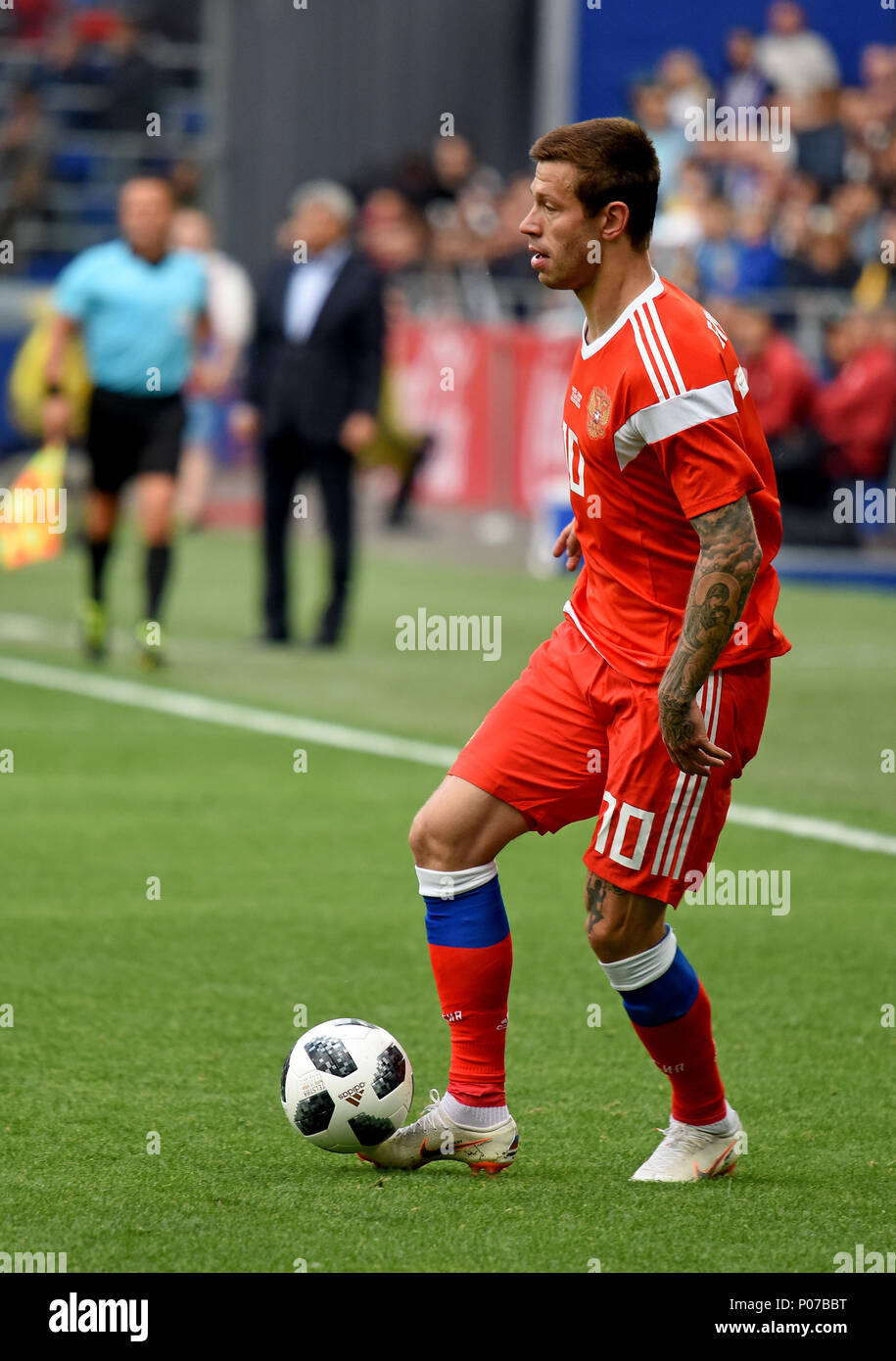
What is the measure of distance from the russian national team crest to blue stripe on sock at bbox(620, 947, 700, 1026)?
1057mm

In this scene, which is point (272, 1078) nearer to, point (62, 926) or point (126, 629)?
point (62, 926)

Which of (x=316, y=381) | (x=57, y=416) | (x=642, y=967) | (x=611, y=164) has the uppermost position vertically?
(x=611, y=164)

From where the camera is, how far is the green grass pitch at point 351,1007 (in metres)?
4.16

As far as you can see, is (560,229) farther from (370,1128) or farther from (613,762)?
(370,1128)

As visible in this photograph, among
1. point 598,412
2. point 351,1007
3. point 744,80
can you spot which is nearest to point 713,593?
point 598,412

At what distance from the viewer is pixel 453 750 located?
9.76m

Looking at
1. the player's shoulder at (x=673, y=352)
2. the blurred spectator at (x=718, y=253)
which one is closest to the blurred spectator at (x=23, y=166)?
the blurred spectator at (x=718, y=253)

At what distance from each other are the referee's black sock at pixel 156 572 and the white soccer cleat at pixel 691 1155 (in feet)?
25.9

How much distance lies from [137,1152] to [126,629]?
29.2ft

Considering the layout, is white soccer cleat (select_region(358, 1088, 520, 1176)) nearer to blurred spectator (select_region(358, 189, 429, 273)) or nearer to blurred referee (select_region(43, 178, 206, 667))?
blurred referee (select_region(43, 178, 206, 667))

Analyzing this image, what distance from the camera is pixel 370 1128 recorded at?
15.0ft

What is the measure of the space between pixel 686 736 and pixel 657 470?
0.53 m

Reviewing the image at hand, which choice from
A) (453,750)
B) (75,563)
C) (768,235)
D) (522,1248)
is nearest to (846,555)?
(768,235)

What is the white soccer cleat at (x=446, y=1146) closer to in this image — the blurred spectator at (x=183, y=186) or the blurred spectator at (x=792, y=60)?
the blurred spectator at (x=183, y=186)
